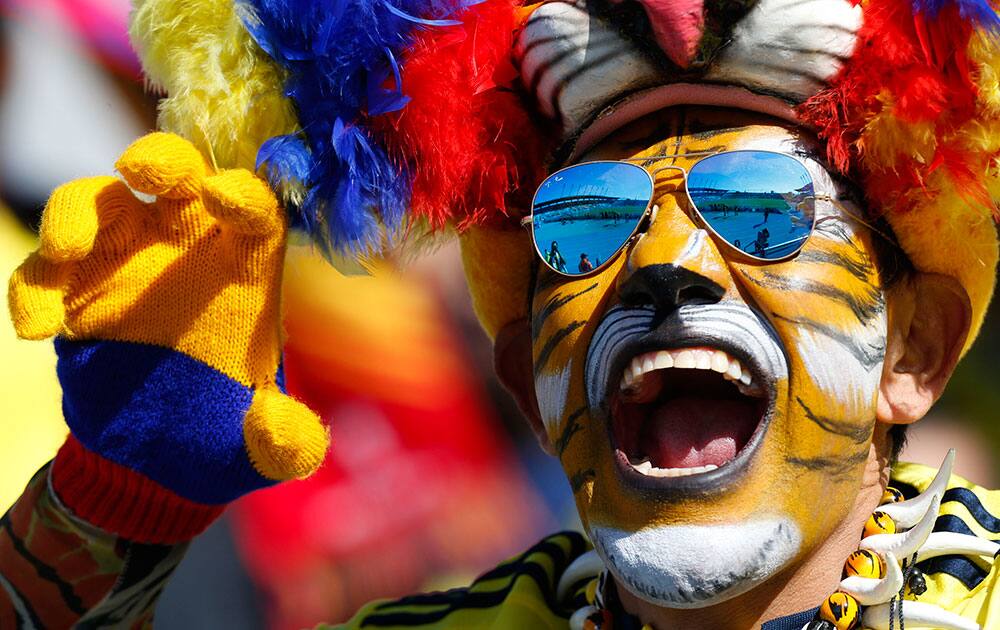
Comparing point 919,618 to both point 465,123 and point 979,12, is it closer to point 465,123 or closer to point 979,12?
point 979,12

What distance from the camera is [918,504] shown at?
2.03 m

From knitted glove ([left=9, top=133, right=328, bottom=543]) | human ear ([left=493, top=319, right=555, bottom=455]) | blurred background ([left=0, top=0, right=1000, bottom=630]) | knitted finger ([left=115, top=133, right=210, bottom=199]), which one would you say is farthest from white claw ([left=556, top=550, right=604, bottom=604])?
blurred background ([left=0, top=0, right=1000, bottom=630])

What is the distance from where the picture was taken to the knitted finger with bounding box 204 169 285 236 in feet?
6.09

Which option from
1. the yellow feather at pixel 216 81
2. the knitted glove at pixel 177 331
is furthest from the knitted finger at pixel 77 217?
the yellow feather at pixel 216 81

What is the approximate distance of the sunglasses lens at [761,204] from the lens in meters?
1.86

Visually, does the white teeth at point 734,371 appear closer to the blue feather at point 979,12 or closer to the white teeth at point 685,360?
the white teeth at point 685,360

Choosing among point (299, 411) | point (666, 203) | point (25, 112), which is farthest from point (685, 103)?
point (25, 112)

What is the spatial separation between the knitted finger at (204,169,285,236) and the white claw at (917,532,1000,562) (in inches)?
49.1

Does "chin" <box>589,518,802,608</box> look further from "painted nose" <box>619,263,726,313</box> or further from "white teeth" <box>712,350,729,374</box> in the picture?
"painted nose" <box>619,263,726,313</box>

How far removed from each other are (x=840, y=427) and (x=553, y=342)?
49 centimetres

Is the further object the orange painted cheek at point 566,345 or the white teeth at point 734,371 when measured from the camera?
the orange painted cheek at point 566,345

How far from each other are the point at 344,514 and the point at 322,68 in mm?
2387

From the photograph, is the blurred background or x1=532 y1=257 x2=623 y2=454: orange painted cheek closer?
x1=532 y1=257 x2=623 y2=454: orange painted cheek

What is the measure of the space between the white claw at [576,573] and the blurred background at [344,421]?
67.9 inches
